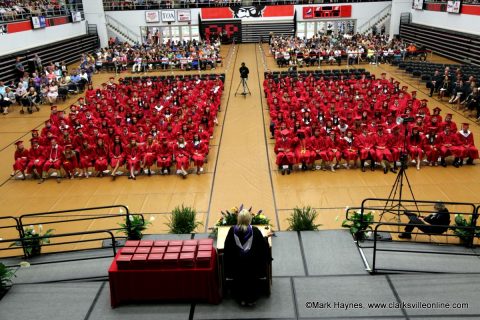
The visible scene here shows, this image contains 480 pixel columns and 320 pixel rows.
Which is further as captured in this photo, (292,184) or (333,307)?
(292,184)

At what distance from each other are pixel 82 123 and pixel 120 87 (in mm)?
6415

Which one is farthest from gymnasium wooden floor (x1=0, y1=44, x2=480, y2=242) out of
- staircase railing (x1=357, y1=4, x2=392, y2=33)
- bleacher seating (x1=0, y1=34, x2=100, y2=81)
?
staircase railing (x1=357, y1=4, x2=392, y2=33)

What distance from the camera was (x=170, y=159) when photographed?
13148 mm

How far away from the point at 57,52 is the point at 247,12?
19.1 m

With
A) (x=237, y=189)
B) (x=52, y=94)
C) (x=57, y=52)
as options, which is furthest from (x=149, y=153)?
(x=57, y=52)

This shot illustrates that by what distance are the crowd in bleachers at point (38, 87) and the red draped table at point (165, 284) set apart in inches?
706

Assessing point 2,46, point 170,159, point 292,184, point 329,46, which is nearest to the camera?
point 292,184

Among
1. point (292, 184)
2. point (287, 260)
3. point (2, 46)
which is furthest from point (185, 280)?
point (2, 46)

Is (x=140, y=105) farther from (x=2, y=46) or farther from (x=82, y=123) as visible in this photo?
(x=2, y=46)

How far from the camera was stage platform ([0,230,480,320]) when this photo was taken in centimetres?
592

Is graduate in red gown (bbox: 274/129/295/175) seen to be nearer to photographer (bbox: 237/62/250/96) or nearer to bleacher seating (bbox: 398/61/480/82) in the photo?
photographer (bbox: 237/62/250/96)

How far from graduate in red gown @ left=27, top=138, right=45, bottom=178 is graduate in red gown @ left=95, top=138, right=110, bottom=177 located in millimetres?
1667

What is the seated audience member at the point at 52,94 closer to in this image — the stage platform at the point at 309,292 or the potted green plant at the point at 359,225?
the stage platform at the point at 309,292

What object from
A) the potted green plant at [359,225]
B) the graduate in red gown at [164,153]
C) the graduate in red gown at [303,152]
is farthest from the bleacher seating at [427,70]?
the potted green plant at [359,225]
